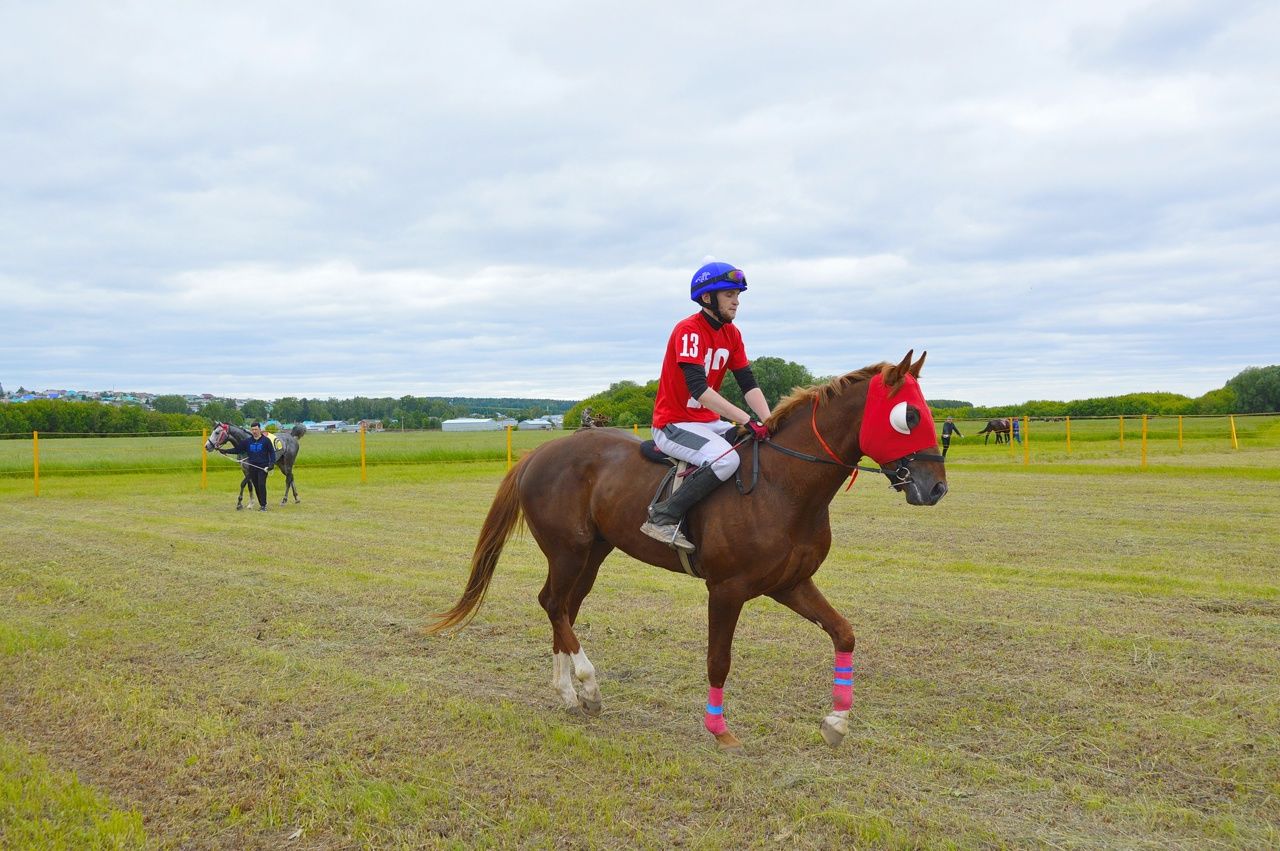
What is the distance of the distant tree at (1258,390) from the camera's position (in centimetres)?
5669

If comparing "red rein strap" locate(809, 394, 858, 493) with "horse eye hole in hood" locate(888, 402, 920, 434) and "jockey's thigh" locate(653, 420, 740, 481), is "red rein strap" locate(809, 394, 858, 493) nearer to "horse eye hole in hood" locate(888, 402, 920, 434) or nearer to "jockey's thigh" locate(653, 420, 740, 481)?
"horse eye hole in hood" locate(888, 402, 920, 434)

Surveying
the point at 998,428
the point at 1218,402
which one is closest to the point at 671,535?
the point at 998,428

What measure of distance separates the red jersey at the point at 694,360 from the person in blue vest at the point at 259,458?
16.2m

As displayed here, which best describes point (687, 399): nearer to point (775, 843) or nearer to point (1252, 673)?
point (775, 843)

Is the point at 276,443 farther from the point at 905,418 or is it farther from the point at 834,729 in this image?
the point at 905,418

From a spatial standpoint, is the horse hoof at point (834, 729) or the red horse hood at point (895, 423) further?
the horse hoof at point (834, 729)

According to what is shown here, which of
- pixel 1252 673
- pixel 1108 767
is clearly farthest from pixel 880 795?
pixel 1252 673

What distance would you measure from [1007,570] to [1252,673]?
440 centimetres

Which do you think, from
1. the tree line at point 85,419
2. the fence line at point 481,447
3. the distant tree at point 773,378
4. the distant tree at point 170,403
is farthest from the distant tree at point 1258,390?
the distant tree at point 170,403

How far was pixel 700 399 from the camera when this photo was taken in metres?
5.60

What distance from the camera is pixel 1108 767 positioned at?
4.76m

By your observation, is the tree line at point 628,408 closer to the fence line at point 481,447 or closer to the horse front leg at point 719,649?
the fence line at point 481,447

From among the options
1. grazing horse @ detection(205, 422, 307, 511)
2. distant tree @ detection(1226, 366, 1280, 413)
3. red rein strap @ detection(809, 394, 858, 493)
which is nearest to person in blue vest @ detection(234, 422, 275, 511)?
grazing horse @ detection(205, 422, 307, 511)

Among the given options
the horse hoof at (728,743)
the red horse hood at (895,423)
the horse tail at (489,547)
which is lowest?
the horse hoof at (728,743)
